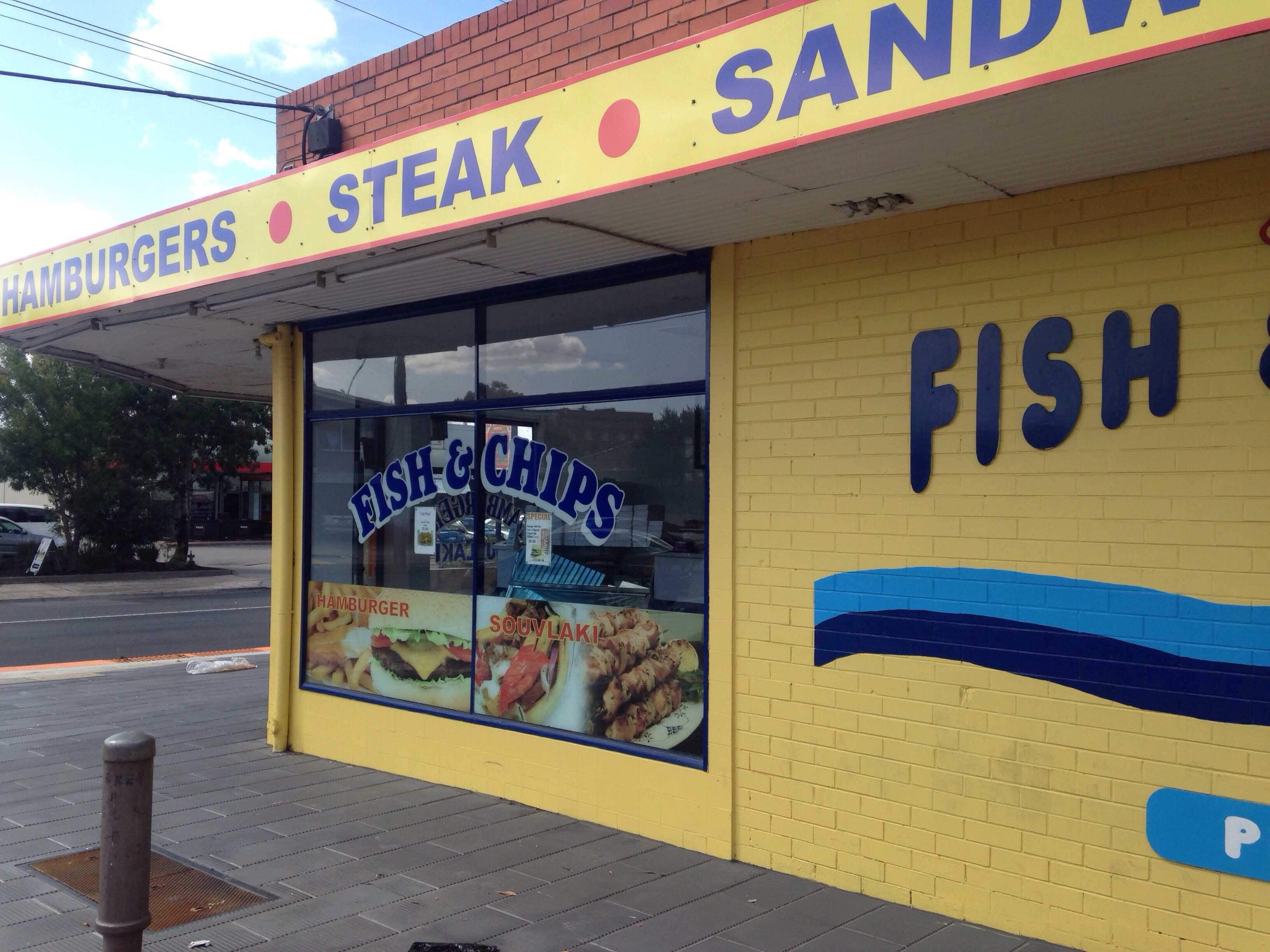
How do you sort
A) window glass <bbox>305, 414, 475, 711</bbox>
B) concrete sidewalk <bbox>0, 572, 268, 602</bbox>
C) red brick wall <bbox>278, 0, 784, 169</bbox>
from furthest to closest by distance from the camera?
concrete sidewalk <bbox>0, 572, 268, 602</bbox> → window glass <bbox>305, 414, 475, 711</bbox> → red brick wall <bbox>278, 0, 784, 169</bbox>

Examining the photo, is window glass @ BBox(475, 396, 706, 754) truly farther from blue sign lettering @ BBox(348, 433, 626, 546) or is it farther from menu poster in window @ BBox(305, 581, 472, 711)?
menu poster in window @ BBox(305, 581, 472, 711)

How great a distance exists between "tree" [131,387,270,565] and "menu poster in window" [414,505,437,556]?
19039 millimetres

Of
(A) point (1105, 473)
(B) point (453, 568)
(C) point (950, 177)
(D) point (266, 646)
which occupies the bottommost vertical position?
(D) point (266, 646)

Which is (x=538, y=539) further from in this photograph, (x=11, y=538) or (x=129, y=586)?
(x=11, y=538)

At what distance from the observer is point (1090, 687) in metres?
4.35

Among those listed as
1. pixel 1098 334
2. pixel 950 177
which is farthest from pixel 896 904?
pixel 950 177

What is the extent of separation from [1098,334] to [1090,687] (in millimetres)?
1468

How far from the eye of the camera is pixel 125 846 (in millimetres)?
3494

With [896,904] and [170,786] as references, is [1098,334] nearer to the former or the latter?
[896,904]

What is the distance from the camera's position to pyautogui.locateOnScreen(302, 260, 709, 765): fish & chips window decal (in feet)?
19.7

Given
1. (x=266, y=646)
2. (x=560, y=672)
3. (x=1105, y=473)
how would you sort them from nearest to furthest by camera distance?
(x=1105, y=473) < (x=560, y=672) < (x=266, y=646)

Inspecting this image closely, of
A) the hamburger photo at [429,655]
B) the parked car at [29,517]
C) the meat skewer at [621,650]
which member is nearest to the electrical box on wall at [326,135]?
the hamburger photo at [429,655]

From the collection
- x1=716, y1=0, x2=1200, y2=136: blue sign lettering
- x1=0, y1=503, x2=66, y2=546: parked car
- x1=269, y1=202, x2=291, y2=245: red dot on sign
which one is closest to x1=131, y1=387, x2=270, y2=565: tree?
x1=0, y1=503, x2=66, y2=546: parked car

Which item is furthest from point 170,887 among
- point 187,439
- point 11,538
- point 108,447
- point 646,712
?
point 11,538
